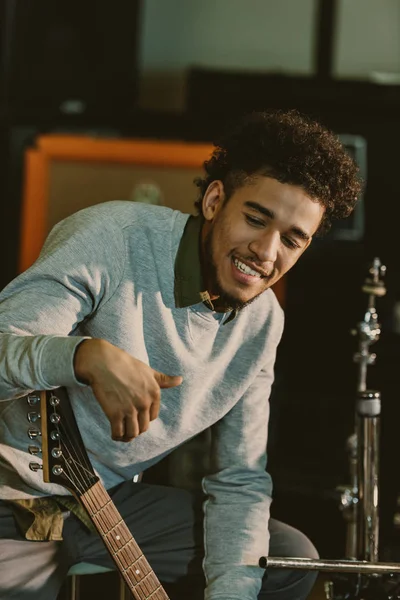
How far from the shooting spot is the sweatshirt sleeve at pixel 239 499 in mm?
1845

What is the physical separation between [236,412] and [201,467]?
1424 millimetres

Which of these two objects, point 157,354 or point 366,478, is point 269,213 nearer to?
point 157,354

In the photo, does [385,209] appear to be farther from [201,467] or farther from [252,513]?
[252,513]

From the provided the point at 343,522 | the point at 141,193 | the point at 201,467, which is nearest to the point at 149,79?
the point at 141,193

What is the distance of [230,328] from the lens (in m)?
1.92

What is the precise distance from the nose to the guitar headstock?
49cm

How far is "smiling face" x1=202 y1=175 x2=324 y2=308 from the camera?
68.9 inches

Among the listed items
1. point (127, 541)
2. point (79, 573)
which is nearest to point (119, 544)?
point (127, 541)

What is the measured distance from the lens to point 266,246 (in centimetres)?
174

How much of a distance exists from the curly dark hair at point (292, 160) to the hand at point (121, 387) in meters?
0.60

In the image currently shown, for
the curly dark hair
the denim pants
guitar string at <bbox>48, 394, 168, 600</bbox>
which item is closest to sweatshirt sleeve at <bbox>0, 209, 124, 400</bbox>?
guitar string at <bbox>48, 394, 168, 600</bbox>

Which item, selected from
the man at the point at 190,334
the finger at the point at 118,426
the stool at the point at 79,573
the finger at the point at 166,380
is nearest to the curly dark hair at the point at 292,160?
the man at the point at 190,334

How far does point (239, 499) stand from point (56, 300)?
67cm

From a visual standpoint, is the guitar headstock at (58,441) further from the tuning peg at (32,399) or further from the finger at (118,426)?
the finger at (118,426)
